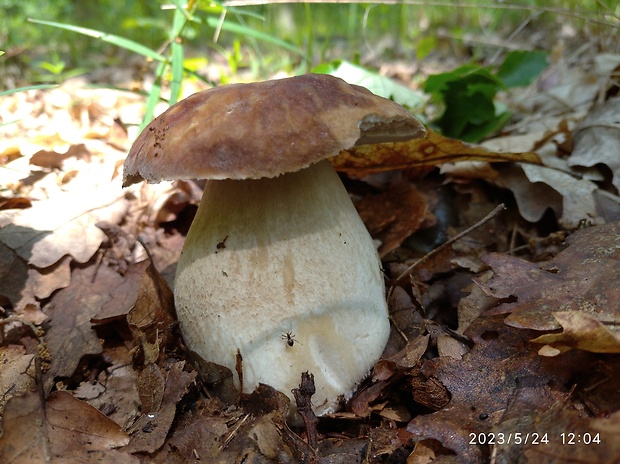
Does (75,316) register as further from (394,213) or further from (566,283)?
(566,283)

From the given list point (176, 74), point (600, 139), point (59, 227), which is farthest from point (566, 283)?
point (176, 74)

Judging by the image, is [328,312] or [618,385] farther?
[328,312]

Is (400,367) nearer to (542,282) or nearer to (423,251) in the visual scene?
(542,282)

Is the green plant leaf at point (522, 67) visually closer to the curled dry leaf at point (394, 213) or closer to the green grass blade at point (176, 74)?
the curled dry leaf at point (394, 213)

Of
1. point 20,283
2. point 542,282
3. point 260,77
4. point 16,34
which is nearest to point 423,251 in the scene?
point 542,282

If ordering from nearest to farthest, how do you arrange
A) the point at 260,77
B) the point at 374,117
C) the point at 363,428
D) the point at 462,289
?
the point at 374,117
the point at 363,428
the point at 462,289
the point at 260,77

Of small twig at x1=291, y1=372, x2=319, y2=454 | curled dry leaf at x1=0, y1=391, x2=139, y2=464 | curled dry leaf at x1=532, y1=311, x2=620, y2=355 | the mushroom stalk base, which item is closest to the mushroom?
the mushroom stalk base
